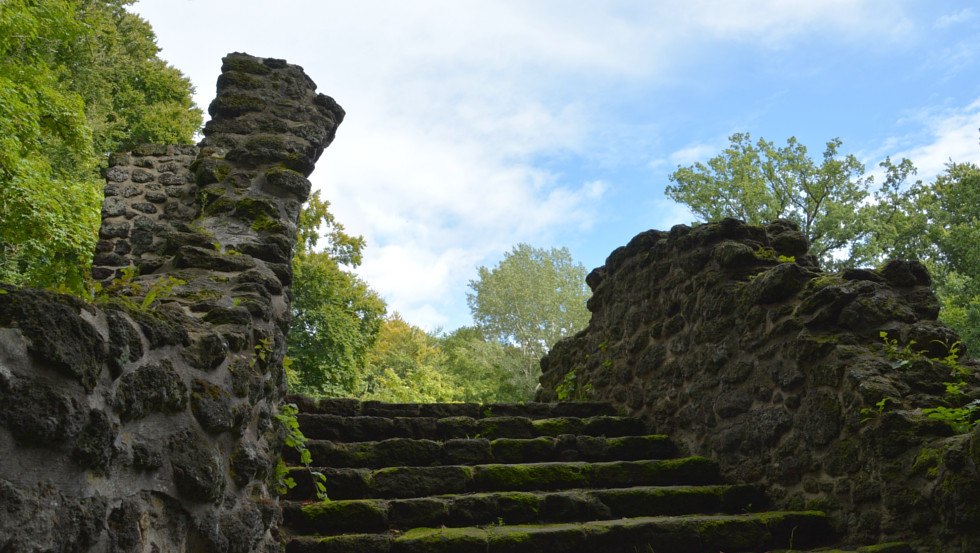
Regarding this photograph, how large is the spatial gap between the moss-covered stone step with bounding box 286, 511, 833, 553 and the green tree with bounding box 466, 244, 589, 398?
2468 cm

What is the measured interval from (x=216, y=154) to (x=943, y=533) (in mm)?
4717

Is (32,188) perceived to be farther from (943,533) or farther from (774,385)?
(943,533)

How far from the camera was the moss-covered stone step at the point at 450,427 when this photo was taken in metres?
4.51

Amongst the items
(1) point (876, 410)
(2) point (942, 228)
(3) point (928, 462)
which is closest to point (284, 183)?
(1) point (876, 410)

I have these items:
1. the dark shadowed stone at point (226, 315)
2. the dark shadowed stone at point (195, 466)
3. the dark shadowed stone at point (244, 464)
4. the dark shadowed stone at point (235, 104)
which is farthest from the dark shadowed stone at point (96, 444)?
the dark shadowed stone at point (235, 104)

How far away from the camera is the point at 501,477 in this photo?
4.20 m

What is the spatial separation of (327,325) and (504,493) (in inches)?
579

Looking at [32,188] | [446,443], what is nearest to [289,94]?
[446,443]

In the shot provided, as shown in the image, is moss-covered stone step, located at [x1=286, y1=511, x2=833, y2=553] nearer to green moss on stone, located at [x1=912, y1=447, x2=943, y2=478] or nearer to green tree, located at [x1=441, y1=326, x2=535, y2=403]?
green moss on stone, located at [x1=912, y1=447, x2=943, y2=478]

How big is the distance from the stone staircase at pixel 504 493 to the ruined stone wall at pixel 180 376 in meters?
0.64

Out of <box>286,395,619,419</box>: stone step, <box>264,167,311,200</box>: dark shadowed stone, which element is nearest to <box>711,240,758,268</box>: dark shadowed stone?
<box>286,395,619,419</box>: stone step

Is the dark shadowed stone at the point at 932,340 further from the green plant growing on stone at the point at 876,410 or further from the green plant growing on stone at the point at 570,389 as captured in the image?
the green plant growing on stone at the point at 570,389

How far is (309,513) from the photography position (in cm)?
343

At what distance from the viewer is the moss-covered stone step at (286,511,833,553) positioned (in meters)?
3.31
